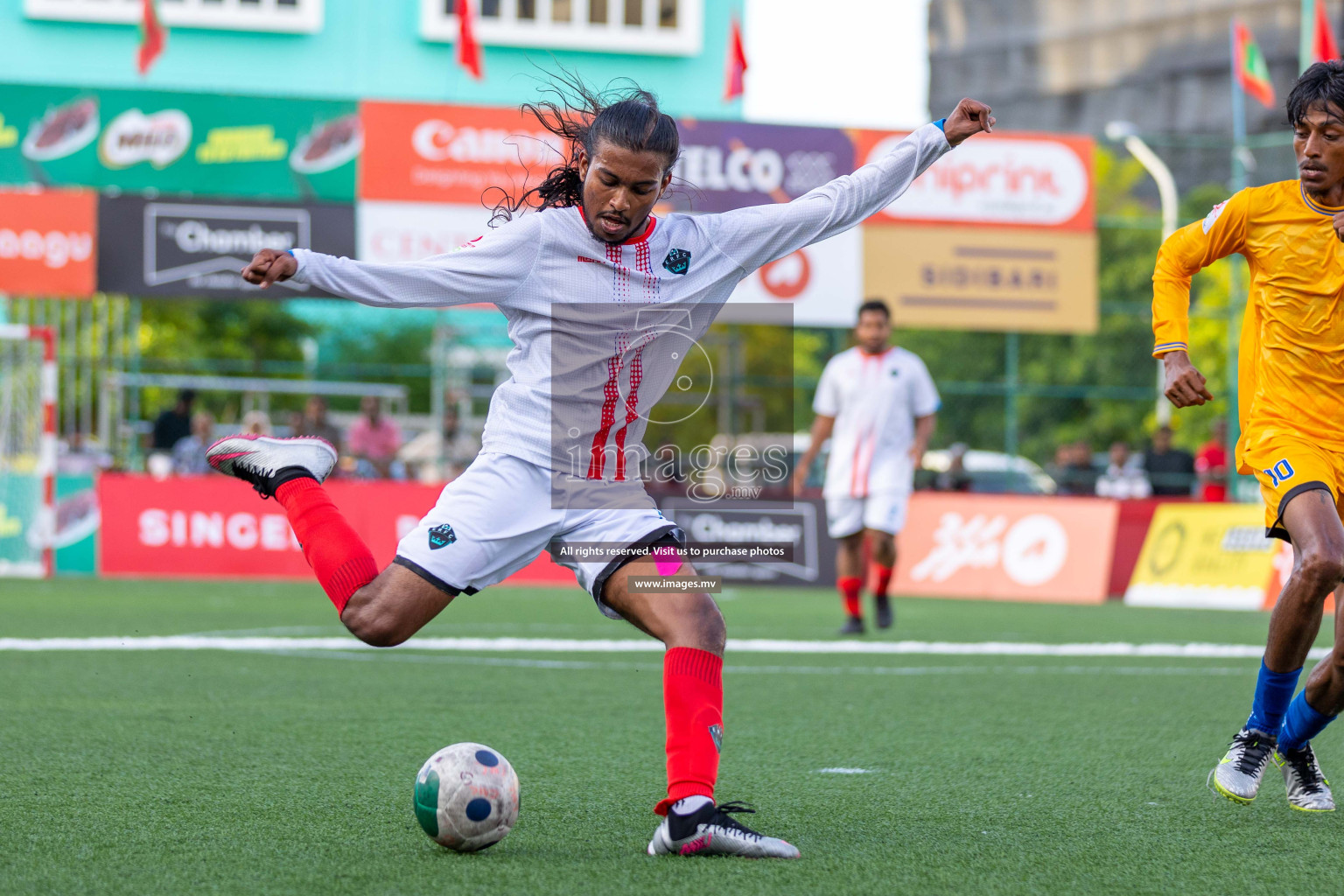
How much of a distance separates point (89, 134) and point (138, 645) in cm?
1031

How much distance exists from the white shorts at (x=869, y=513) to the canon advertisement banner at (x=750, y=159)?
740cm

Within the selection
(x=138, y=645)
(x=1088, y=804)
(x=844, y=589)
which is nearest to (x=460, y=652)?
(x=138, y=645)

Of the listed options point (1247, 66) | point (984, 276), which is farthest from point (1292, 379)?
point (1247, 66)

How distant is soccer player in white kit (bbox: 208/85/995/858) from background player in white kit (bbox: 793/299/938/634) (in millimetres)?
7143

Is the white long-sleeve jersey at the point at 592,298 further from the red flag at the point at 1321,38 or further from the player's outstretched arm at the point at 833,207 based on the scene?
the red flag at the point at 1321,38

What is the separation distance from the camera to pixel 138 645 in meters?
9.53

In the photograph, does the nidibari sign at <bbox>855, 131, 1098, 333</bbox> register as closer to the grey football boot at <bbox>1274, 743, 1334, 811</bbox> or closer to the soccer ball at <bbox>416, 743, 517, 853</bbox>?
the grey football boot at <bbox>1274, 743, 1334, 811</bbox>

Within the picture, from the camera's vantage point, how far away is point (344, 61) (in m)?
27.9

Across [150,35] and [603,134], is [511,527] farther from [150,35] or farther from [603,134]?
[150,35]

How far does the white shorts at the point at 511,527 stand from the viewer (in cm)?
425

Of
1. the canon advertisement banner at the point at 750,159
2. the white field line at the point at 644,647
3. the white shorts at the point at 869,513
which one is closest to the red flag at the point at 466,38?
the canon advertisement banner at the point at 750,159

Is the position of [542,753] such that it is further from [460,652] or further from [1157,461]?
[1157,461]

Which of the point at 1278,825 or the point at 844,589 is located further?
the point at 844,589

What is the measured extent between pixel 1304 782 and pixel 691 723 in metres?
2.09
